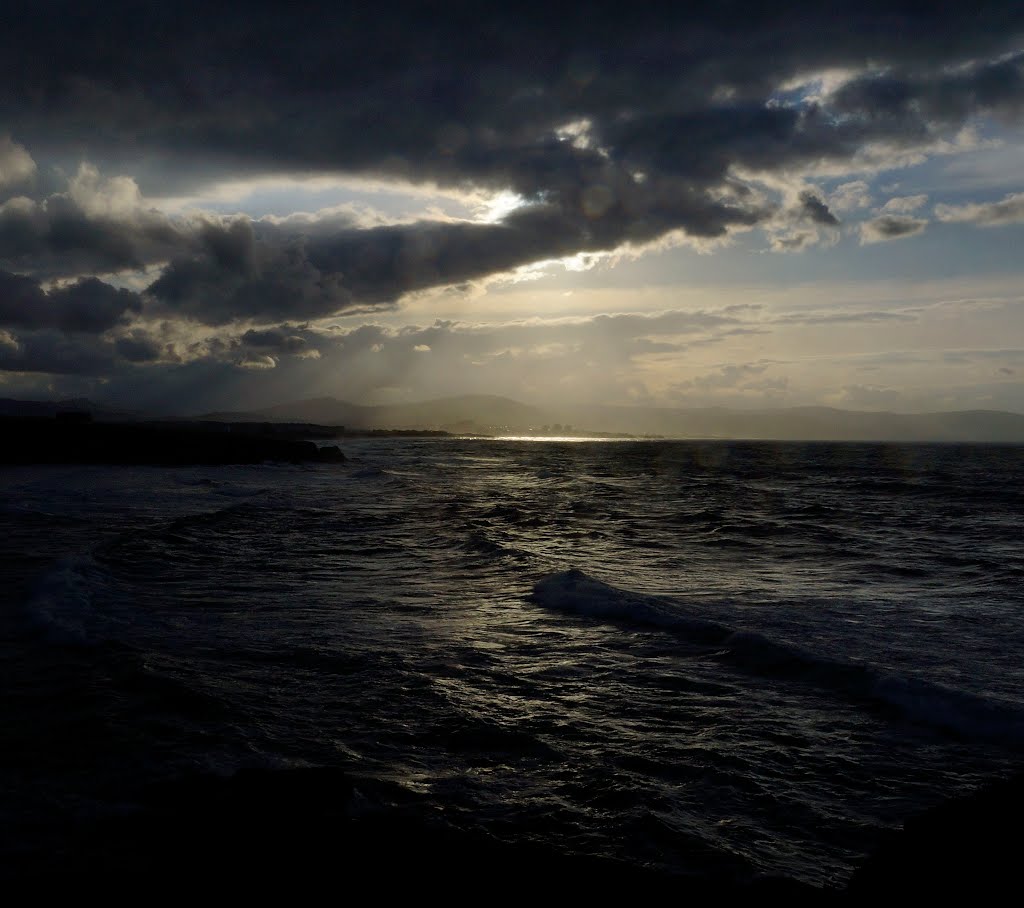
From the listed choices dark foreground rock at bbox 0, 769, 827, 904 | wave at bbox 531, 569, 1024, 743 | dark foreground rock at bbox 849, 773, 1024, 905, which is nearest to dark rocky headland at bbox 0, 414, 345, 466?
wave at bbox 531, 569, 1024, 743

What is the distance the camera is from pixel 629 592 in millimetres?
15820

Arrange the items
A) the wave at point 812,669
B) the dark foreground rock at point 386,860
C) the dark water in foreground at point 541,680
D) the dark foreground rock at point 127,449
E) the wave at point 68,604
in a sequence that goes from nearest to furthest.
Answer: the dark foreground rock at point 386,860
the dark water in foreground at point 541,680
the wave at point 812,669
the wave at point 68,604
the dark foreground rock at point 127,449

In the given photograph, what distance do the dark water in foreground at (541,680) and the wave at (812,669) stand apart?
1.9 inches

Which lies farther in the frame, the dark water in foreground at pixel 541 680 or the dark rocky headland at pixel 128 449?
the dark rocky headland at pixel 128 449

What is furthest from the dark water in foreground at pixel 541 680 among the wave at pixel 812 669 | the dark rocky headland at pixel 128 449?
the dark rocky headland at pixel 128 449

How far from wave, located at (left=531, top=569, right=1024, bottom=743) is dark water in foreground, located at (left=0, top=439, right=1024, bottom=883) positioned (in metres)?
0.05

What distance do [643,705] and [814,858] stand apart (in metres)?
3.44

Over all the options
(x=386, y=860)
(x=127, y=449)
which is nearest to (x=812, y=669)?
(x=386, y=860)

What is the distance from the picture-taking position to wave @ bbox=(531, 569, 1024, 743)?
888 cm

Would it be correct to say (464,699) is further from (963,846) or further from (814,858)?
(963,846)

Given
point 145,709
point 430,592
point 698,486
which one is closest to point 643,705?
point 145,709

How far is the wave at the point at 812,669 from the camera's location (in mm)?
8875

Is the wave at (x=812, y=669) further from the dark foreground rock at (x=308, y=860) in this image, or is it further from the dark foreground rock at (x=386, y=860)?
the dark foreground rock at (x=308, y=860)

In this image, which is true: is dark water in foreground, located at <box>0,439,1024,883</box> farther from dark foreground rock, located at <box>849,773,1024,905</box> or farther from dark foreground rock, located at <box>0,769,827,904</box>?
dark foreground rock, located at <box>849,773,1024,905</box>
